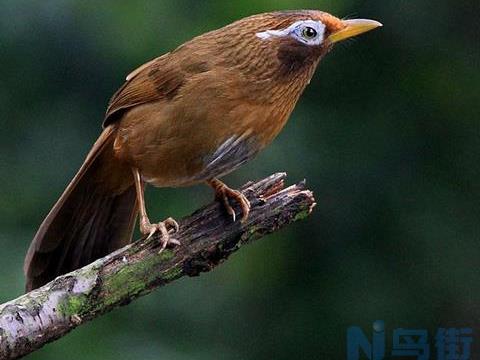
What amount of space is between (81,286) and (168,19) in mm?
2033

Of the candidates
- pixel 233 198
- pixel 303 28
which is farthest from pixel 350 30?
pixel 233 198

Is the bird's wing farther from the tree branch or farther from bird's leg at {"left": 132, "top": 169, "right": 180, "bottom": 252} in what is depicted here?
the tree branch

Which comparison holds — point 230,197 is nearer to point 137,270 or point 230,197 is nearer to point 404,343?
point 137,270

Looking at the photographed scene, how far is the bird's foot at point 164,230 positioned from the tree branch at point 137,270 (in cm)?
3

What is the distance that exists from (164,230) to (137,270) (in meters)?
0.26

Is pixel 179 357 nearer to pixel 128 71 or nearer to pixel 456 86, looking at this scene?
pixel 128 71

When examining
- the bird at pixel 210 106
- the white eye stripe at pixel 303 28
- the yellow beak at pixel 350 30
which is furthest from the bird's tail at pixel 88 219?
the yellow beak at pixel 350 30

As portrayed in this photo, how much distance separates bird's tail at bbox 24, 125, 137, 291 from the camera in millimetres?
7160

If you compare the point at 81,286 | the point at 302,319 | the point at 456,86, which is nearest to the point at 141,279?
the point at 81,286

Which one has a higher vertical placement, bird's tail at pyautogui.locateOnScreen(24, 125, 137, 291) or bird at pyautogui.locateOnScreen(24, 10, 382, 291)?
bird at pyautogui.locateOnScreen(24, 10, 382, 291)

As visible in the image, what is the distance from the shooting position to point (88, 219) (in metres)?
7.30

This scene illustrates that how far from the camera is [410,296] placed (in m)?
8.51

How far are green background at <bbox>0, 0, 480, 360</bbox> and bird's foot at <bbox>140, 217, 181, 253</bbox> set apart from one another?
109 cm

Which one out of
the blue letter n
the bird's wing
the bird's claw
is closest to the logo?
the blue letter n
